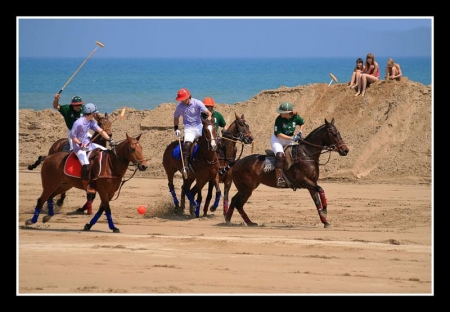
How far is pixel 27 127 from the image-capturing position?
3766 centimetres

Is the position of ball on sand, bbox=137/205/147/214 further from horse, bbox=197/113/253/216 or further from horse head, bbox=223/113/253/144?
horse head, bbox=223/113/253/144

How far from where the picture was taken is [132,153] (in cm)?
2088

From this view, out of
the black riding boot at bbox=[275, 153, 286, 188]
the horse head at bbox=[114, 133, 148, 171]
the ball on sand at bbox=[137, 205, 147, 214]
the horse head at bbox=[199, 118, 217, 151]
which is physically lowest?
Result: the ball on sand at bbox=[137, 205, 147, 214]

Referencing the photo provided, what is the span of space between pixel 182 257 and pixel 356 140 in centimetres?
1505

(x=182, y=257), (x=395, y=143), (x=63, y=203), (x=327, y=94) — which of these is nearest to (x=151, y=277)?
(x=182, y=257)

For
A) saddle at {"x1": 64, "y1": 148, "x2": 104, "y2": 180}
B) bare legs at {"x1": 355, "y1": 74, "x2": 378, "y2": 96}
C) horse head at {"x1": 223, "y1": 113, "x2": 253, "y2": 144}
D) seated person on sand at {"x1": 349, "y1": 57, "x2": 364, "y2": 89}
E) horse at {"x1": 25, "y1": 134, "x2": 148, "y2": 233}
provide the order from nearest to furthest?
horse at {"x1": 25, "y1": 134, "x2": 148, "y2": 233} < saddle at {"x1": 64, "y1": 148, "x2": 104, "y2": 180} < horse head at {"x1": 223, "y1": 113, "x2": 253, "y2": 144} < bare legs at {"x1": 355, "y1": 74, "x2": 378, "y2": 96} < seated person on sand at {"x1": 349, "y1": 57, "x2": 364, "y2": 89}

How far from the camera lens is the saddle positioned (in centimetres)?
2119

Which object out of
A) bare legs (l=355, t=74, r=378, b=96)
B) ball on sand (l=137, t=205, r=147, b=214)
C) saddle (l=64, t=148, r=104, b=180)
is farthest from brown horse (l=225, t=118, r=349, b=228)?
bare legs (l=355, t=74, r=378, b=96)

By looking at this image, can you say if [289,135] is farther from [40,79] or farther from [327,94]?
[40,79]

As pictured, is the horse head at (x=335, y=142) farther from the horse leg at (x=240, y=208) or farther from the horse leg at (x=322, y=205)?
the horse leg at (x=240, y=208)

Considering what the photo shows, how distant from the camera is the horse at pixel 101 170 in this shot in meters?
21.0

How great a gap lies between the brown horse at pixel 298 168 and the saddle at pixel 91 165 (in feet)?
11.2

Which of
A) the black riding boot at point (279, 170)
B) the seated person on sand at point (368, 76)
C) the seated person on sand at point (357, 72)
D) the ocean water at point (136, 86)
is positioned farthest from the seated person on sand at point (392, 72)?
the ocean water at point (136, 86)

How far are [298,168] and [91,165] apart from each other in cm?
460
